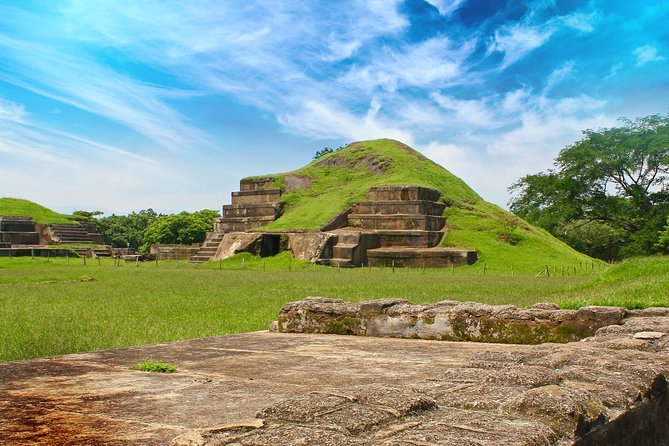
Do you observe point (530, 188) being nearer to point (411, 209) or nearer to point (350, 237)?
Result: point (411, 209)

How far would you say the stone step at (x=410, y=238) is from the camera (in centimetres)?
3476

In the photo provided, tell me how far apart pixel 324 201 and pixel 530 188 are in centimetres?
1483

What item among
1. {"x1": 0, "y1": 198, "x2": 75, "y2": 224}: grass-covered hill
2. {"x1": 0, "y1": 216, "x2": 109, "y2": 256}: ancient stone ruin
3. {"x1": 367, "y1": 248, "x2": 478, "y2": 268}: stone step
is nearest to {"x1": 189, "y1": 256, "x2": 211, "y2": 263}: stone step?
{"x1": 0, "y1": 216, "x2": 109, "y2": 256}: ancient stone ruin

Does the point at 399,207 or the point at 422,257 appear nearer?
the point at 422,257

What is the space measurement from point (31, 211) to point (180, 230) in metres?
13.2

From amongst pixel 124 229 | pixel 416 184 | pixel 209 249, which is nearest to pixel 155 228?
pixel 124 229

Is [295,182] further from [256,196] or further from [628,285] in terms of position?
[628,285]

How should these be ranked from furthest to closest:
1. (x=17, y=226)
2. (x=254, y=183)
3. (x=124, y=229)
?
(x=124, y=229) < (x=254, y=183) < (x=17, y=226)

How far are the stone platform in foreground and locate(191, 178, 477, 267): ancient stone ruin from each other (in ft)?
90.4

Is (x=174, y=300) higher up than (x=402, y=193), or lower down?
lower down

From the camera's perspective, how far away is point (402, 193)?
3812cm

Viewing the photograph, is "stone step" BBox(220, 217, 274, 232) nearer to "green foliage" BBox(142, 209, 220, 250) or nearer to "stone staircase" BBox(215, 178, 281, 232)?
"stone staircase" BBox(215, 178, 281, 232)

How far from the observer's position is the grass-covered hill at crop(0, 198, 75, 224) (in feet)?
154

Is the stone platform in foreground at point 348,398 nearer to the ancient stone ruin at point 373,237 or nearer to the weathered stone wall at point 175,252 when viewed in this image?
the ancient stone ruin at point 373,237
